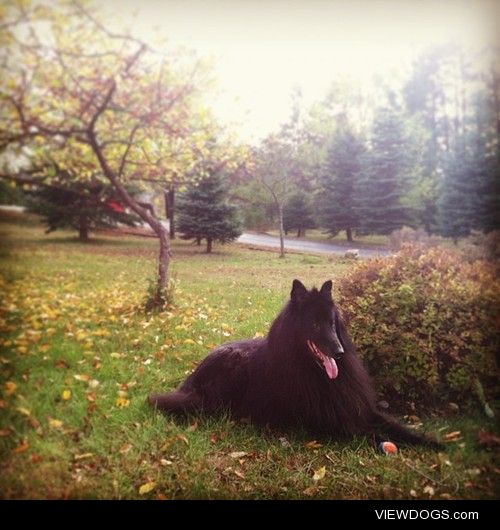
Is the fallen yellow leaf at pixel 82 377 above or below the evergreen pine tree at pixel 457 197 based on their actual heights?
below

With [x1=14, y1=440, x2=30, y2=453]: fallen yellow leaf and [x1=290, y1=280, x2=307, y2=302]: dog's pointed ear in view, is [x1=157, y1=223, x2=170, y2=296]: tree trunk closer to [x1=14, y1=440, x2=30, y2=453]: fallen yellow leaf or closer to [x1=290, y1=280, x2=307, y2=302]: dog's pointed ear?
[x1=290, y1=280, x2=307, y2=302]: dog's pointed ear

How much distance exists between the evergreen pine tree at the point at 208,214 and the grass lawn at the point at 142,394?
149mm

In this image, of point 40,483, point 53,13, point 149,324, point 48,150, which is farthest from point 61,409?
point 53,13

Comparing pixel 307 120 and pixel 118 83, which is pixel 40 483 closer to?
pixel 118 83

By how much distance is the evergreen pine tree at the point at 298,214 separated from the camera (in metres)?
3.54

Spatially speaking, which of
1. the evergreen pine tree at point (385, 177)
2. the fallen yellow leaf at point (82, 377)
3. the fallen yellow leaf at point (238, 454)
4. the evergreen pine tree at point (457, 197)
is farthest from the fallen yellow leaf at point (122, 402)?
the evergreen pine tree at point (457, 197)

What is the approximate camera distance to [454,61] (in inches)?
→ 137

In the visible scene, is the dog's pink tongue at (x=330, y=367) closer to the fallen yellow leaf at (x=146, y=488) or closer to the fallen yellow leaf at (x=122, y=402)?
the fallen yellow leaf at (x=146, y=488)

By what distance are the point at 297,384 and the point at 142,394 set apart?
1273 millimetres

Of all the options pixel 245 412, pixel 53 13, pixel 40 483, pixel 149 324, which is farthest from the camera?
pixel 149 324

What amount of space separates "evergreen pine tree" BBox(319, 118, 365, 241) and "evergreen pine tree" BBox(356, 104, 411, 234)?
0.24 ft

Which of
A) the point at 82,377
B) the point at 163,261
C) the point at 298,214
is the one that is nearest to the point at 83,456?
the point at 82,377

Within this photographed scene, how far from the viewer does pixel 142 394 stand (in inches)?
130

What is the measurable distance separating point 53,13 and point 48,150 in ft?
3.34
